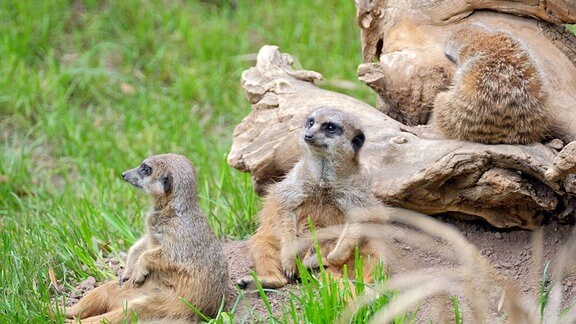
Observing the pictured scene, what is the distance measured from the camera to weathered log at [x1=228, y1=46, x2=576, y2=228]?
159 inches

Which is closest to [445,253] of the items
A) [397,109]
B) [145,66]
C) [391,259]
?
[391,259]

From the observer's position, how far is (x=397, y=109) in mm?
4953

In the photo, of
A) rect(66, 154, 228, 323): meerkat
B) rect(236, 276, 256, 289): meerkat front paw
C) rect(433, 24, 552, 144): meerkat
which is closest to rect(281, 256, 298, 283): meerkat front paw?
rect(236, 276, 256, 289): meerkat front paw

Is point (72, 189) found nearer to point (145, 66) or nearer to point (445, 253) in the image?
point (145, 66)

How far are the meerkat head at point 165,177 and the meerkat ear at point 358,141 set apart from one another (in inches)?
31.7

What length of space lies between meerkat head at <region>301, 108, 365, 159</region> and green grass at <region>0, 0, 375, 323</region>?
0.95m

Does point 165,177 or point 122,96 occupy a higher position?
point 165,177

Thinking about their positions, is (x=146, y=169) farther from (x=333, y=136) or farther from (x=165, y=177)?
(x=333, y=136)

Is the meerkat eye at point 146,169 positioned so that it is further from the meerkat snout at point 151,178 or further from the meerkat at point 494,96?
the meerkat at point 494,96

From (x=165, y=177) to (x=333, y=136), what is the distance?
0.86m

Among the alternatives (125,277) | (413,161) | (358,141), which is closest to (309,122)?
(358,141)

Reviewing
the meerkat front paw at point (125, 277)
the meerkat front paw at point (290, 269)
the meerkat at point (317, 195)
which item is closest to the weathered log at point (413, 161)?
the meerkat at point (317, 195)

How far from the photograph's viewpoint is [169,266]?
3.97m

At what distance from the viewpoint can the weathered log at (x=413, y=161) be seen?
4.04 meters
